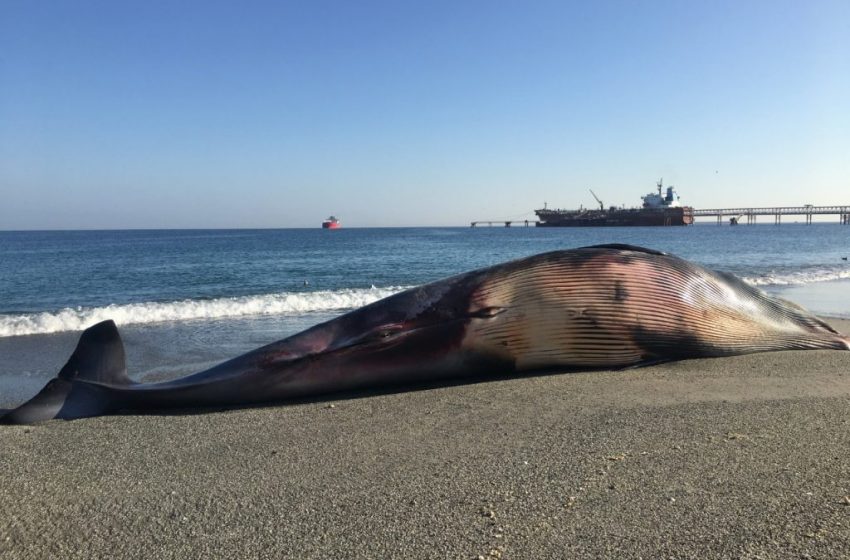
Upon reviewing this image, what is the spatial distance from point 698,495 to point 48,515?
308 cm

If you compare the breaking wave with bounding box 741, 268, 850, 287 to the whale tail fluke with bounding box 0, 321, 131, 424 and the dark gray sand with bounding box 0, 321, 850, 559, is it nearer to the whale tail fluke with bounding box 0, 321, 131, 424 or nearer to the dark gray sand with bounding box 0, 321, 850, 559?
the dark gray sand with bounding box 0, 321, 850, 559

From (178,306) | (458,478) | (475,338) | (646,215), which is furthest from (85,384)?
(646,215)

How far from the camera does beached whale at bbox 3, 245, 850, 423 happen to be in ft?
17.0

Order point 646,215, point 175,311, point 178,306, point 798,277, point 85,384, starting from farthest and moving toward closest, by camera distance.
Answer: point 646,215 < point 798,277 < point 178,306 < point 175,311 < point 85,384

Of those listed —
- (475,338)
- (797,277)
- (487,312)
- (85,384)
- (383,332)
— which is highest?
(487,312)

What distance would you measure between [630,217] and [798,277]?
301 feet

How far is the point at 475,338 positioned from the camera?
5.45 metres

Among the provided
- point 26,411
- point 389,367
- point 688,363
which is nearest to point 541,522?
point 389,367

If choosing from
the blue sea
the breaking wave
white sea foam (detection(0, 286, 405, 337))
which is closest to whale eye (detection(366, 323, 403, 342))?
the blue sea

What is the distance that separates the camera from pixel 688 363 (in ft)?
19.3

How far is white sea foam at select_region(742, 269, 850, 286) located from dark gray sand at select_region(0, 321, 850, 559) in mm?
15383

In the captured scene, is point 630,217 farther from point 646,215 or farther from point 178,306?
point 178,306

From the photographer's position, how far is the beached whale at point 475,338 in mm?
5172

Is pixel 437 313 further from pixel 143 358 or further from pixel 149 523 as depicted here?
pixel 143 358
